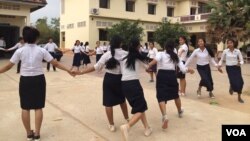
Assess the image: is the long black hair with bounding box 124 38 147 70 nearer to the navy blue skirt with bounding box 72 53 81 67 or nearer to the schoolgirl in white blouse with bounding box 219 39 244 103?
the schoolgirl in white blouse with bounding box 219 39 244 103

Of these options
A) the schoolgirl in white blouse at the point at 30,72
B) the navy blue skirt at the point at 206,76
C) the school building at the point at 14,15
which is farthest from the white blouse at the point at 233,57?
the school building at the point at 14,15

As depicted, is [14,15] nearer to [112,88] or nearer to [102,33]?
[102,33]

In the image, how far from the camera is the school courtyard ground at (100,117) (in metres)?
5.45

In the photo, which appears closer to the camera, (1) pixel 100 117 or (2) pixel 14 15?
(1) pixel 100 117

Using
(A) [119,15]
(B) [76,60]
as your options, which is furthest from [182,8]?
(B) [76,60]

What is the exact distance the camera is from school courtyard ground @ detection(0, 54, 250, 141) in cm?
545

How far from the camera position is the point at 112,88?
219 inches

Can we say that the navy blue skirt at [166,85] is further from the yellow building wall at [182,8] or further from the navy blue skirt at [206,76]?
the yellow building wall at [182,8]

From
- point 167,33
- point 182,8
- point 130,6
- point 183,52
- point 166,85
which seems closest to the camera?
point 166,85

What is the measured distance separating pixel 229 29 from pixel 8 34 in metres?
15.1

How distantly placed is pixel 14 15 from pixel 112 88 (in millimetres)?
18312

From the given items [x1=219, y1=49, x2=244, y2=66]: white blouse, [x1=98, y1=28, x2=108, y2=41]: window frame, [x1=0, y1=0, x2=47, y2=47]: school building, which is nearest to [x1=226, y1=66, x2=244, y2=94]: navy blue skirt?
[x1=219, y1=49, x2=244, y2=66]: white blouse

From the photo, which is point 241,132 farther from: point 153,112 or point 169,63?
point 153,112

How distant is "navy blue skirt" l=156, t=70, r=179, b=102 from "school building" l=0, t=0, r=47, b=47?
17126 millimetres
